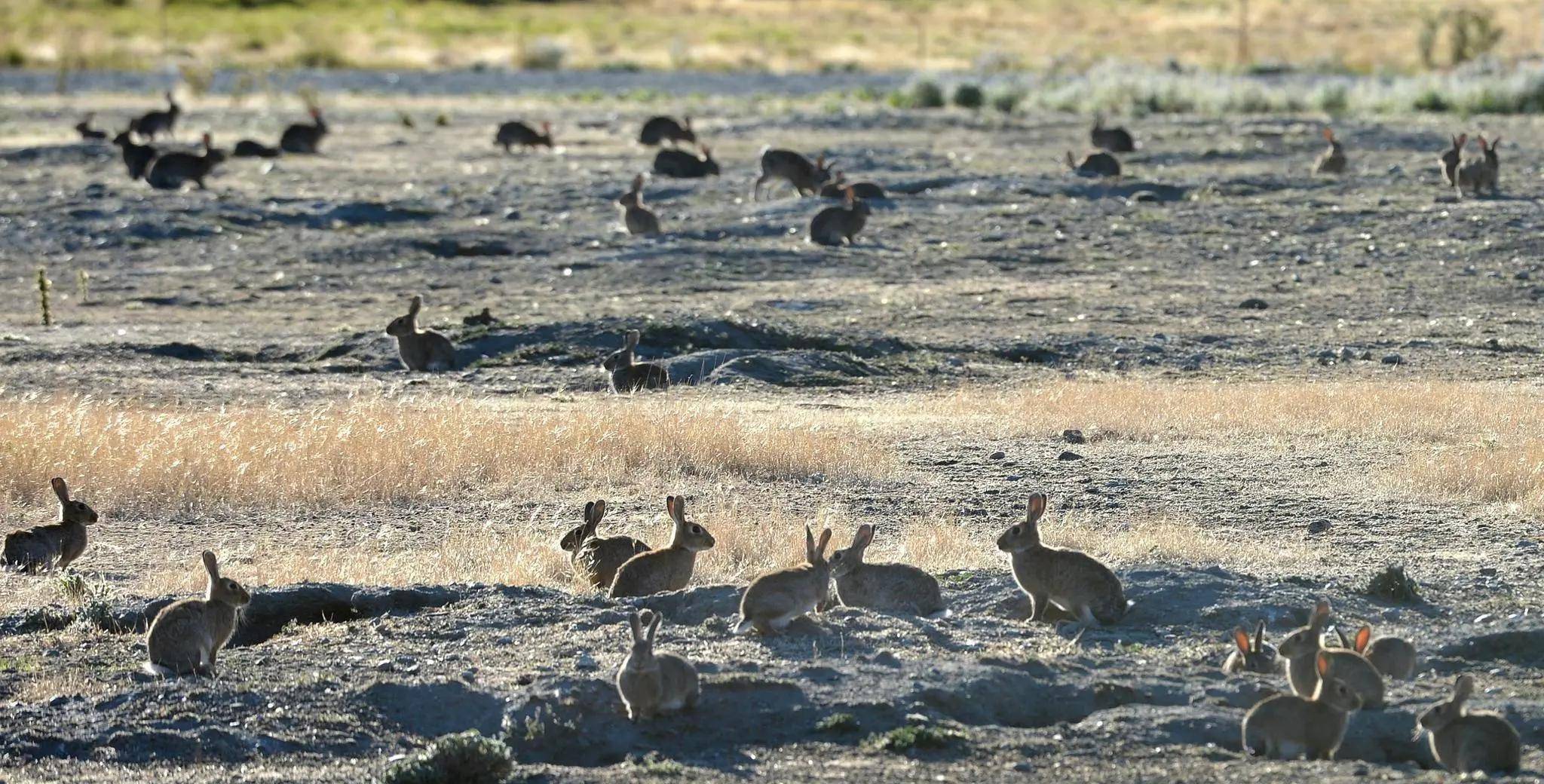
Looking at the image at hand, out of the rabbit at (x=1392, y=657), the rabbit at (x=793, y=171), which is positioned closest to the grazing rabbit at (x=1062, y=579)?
the rabbit at (x=1392, y=657)

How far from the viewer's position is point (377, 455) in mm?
13562

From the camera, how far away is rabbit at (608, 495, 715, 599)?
32.6 ft

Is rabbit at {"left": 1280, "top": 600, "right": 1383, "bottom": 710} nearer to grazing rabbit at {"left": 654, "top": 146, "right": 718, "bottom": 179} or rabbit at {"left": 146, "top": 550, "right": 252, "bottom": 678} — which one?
rabbit at {"left": 146, "top": 550, "right": 252, "bottom": 678}

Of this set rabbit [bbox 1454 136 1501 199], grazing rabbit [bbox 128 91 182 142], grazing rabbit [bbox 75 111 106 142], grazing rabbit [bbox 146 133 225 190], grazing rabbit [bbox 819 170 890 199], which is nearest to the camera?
rabbit [bbox 1454 136 1501 199]

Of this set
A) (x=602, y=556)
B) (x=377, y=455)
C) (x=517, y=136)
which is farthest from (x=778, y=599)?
(x=517, y=136)

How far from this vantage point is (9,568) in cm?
1129

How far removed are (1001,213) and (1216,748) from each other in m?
20.5

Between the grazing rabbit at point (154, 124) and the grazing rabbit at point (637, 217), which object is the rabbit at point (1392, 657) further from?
the grazing rabbit at point (154, 124)

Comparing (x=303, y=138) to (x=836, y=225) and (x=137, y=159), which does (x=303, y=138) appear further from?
(x=836, y=225)

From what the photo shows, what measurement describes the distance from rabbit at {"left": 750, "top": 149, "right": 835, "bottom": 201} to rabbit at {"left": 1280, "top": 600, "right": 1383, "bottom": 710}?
20623 mm

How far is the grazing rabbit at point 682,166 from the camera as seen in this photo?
3114cm

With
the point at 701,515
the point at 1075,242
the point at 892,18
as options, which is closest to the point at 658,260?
the point at 1075,242

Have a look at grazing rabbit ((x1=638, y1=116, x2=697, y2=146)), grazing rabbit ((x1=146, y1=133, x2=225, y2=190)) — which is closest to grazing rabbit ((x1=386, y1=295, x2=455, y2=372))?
grazing rabbit ((x1=146, y1=133, x2=225, y2=190))

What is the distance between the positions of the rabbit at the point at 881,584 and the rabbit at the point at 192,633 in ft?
8.71
